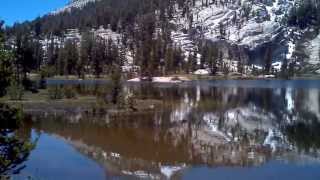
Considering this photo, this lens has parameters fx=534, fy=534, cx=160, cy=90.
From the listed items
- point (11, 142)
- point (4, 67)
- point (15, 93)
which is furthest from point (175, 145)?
point (15, 93)

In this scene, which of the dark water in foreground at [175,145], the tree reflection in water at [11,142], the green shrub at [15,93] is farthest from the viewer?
the green shrub at [15,93]

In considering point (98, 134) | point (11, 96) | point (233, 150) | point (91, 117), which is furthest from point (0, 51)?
point (11, 96)

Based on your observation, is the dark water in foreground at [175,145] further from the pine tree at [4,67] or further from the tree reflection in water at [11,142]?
the pine tree at [4,67]

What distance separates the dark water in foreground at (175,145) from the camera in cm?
3369

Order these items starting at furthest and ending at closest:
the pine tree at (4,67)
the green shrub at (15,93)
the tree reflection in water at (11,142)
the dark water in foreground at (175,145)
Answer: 1. the green shrub at (15,93)
2. the dark water in foreground at (175,145)
3. the pine tree at (4,67)
4. the tree reflection in water at (11,142)

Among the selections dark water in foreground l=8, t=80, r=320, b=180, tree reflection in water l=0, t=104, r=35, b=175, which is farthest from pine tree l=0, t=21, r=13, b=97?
dark water in foreground l=8, t=80, r=320, b=180

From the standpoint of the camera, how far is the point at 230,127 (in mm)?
57594

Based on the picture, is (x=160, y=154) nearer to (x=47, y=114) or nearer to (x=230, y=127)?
(x=230, y=127)

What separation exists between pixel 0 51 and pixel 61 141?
99.0ft

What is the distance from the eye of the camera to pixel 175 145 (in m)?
43.8

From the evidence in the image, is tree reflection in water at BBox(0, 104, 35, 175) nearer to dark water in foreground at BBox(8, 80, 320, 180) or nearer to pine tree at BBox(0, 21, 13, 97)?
pine tree at BBox(0, 21, 13, 97)

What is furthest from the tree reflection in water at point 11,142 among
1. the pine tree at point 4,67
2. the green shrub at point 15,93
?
the green shrub at point 15,93

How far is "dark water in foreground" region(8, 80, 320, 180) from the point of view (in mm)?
33688

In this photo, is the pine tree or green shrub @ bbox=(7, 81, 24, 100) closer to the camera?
the pine tree
